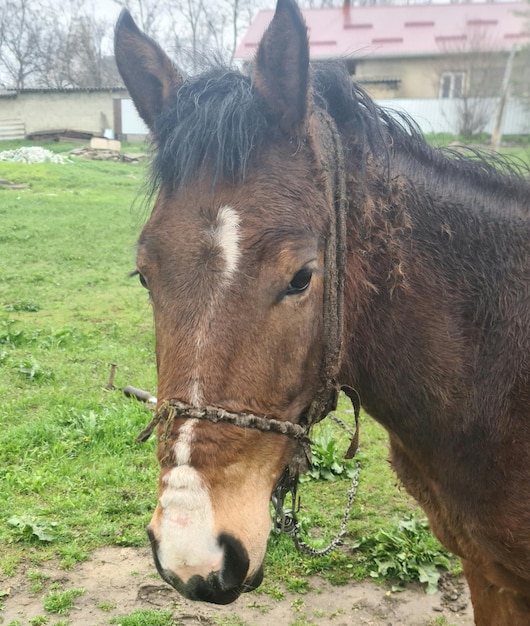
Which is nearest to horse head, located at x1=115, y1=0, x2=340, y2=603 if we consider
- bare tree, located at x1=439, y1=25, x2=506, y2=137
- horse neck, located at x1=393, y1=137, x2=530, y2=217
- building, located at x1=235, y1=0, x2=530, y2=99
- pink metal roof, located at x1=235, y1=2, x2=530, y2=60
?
horse neck, located at x1=393, y1=137, x2=530, y2=217

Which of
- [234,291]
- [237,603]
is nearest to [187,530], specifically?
[234,291]

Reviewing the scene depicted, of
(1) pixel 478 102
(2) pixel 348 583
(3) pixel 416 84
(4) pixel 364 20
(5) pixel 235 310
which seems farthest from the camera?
(4) pixel 364 20

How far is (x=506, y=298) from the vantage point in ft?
7.45

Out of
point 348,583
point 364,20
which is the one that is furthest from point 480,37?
point 348,583

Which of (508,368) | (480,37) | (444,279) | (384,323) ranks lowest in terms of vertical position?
(508,368)

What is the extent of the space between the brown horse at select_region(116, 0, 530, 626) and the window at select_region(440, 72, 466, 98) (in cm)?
2767

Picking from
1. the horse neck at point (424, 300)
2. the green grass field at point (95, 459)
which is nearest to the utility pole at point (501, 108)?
the green grass field at point (95, 459)

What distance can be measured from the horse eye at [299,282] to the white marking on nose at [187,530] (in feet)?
2.06

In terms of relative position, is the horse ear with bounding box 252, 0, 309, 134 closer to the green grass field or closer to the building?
the green grass field

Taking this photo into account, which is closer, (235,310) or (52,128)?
(235,310)

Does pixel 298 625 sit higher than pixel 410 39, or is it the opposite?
pixel 410 39

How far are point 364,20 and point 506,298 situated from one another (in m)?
36.6

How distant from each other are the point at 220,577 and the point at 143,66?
183 centimetres

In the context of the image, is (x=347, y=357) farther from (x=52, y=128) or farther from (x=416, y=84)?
(x=52, y=128)
